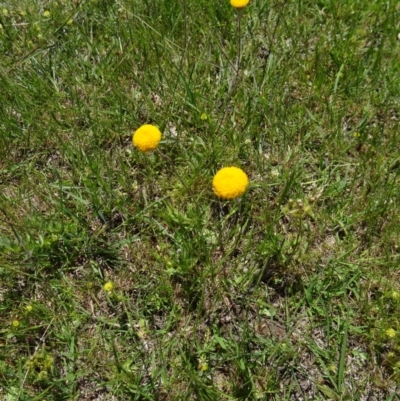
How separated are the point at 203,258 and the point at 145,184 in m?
0.51

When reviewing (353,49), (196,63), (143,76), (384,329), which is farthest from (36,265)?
(353,49)

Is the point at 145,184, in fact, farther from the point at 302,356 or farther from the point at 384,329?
the point at 384,329

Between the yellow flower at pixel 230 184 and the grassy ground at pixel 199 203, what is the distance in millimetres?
361

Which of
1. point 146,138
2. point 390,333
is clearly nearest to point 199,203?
point 146,138

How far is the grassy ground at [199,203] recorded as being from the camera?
1.98 metres

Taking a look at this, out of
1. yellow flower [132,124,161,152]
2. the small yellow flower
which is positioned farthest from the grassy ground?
yellow flower [132,124,161,152]

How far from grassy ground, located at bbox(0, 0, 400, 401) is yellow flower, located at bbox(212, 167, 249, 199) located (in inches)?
14.2

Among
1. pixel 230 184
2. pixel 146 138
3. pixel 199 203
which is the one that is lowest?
pixel 199 203

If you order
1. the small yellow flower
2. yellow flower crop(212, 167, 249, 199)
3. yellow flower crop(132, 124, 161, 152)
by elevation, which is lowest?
the small yellow flower

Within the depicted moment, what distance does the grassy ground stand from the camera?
1.98 meters

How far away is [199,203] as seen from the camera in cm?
229

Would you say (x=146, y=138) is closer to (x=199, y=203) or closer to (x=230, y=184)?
(x=230, y=184)

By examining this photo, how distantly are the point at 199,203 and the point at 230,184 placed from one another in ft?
2.22

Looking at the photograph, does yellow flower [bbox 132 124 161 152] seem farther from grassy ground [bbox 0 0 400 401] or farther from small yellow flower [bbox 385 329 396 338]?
small yellow flower [bbox 385 329 396 338]
